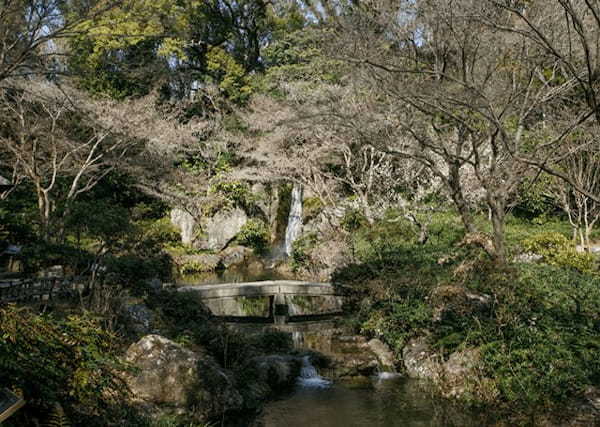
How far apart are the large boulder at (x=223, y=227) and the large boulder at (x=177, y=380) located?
51.3 ft

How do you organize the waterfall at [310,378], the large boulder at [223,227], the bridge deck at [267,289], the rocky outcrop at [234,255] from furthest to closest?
1. the large boulder at [223,227]
2. the rocky outcrop at [234,255]
3. the bridge deck at [267,289]
4. the waterfall at [310,378]

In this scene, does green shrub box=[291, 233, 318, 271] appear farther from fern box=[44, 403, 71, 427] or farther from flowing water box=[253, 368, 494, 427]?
fern box=[44, 403, 71, 427]

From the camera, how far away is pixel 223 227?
885 inches

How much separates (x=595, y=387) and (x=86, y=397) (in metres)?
6.45

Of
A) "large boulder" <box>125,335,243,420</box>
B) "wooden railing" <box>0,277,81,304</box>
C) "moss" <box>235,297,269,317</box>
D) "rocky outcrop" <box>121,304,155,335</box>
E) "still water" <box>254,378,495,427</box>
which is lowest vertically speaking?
"still water" <box>254,378,495,427</box>

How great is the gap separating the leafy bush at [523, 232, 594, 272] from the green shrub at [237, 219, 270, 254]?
11.8 meters

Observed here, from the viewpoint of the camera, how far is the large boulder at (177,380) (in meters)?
6.20

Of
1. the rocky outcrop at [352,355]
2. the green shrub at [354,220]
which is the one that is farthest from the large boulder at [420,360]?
the green shrub at [354,220]

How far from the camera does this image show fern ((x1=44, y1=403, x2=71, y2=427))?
2.59 metres

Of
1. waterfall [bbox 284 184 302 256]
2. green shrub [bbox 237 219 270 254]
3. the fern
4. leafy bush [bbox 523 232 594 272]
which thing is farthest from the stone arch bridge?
the fern

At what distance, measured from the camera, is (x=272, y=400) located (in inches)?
298

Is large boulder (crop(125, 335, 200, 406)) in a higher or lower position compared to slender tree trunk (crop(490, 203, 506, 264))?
lower

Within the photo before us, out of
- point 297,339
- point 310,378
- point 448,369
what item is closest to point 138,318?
point 310,378

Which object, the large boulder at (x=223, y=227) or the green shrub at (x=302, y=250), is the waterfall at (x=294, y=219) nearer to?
the large boulder at (x=223, y=227)
